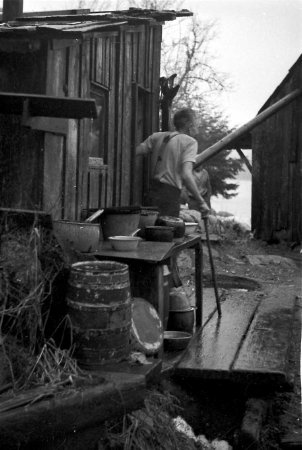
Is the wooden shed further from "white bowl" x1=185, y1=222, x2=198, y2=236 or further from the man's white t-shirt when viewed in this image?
"white bowl" x1=185, y1=222, x2=198, y2=236

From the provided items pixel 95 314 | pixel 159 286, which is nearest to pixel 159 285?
pixel 159 286

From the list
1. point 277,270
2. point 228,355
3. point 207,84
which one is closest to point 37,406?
point 228,355

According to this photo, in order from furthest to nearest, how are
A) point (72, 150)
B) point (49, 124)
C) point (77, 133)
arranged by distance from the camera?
point (77, 133) → point (72, 150) → point (49, 124)

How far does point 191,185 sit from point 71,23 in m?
2.31

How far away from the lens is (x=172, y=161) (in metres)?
7.65

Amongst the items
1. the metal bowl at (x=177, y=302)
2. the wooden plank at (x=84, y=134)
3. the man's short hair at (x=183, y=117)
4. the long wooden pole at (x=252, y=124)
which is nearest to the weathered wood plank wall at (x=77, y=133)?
the wooden plank at (x=84, y=134)

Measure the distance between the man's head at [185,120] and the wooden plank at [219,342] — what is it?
2407 mm

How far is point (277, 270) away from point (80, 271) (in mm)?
9112

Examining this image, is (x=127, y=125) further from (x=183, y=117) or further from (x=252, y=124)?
(x=252, y=124)

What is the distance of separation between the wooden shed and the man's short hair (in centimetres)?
815

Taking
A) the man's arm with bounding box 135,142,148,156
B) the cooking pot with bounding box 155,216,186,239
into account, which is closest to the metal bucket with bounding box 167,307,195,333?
the cooking pot with bounding box 155,216,186,239

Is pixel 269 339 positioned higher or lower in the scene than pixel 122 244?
lower

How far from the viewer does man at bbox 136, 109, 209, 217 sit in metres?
7.40

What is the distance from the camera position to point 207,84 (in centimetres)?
3266
